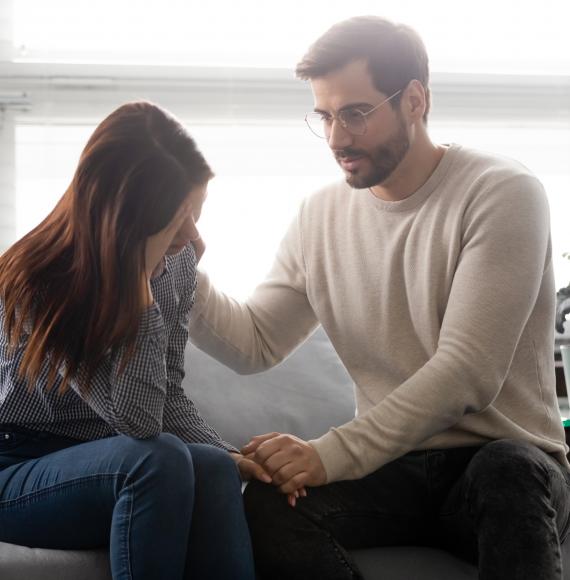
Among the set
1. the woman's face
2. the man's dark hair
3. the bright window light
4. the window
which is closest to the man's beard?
the man's dark hair

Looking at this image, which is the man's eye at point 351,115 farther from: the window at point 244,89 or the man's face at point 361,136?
the window at point 244,89

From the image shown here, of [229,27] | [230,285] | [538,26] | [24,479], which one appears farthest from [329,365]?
[538,26]

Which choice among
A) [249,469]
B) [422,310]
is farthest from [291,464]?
[422,310]

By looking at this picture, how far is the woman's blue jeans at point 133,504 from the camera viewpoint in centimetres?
137

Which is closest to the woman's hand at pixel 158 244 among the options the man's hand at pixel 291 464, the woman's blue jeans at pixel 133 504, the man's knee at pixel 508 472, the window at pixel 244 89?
the woman's blue jeans at pixel 133 504

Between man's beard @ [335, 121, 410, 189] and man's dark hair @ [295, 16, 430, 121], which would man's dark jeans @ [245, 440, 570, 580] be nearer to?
man's beard @ [335, 121, 410, 189]

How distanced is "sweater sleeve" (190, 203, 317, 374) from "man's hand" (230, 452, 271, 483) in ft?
0.99

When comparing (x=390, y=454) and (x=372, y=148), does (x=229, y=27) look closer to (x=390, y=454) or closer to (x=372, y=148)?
(x=372, y=148)

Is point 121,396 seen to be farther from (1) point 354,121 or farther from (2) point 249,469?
(1) point 354,121

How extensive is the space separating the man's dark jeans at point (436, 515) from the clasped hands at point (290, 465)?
0.13ft

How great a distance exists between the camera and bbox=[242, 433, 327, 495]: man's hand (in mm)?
1592

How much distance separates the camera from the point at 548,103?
320 centimetres

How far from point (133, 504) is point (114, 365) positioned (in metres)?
0.21

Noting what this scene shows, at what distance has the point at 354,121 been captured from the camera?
187 centimetres
